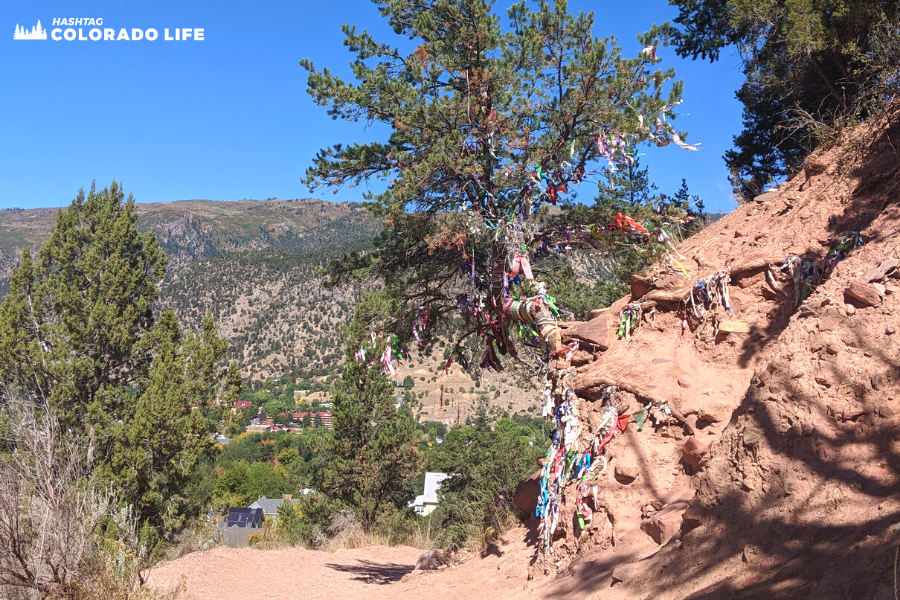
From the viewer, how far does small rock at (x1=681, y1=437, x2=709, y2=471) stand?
5.35 metres

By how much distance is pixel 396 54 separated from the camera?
8.91 meters

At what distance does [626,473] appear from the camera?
579 cm

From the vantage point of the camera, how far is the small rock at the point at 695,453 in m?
5.35

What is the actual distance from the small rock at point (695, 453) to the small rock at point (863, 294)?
5.39ft

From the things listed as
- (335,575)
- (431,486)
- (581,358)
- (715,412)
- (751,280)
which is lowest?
(431,486)

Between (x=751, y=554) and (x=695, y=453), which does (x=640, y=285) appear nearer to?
(x=695, y=453)

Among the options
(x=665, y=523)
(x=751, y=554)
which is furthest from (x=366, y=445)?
(x=751, y=554)

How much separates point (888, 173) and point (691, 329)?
2494 mm

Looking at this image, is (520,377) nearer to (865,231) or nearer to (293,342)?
(865,231)

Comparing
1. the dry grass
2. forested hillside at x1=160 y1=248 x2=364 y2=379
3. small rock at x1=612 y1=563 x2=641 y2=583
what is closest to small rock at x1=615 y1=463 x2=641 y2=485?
small rock at x1=612 y1=563 x2=641 y2=583

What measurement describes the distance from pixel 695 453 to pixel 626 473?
64 cm

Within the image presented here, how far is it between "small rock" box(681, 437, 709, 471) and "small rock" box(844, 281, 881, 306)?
1.64 m

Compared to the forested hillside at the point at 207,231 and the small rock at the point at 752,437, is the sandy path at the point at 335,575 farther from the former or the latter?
the forested hillside at the point at 207,231

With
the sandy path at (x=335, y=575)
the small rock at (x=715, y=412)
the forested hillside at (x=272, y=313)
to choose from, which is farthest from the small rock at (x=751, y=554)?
the forested hillside at (x=272, y=313)
